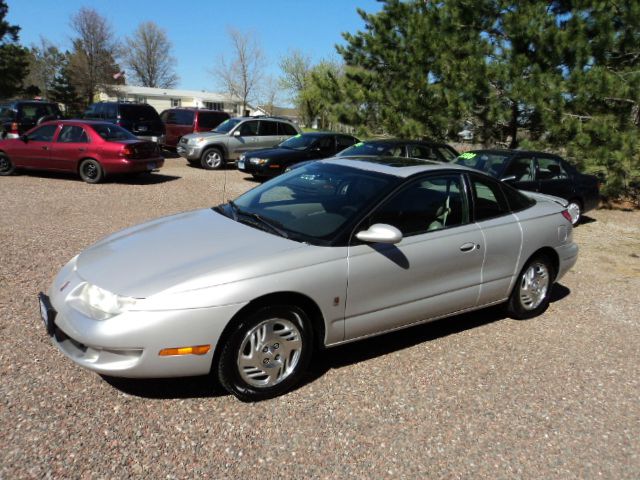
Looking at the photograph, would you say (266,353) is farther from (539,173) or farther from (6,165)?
(6,165)

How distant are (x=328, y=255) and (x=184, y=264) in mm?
930

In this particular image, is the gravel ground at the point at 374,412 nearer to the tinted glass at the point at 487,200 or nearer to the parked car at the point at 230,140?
the tinted glass at the point at 487,200

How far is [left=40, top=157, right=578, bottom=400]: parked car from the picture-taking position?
292 cm

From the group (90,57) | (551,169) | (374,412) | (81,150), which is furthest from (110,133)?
(90,57)

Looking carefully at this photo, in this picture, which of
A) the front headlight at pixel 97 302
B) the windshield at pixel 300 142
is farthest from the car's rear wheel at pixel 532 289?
the windshield at pixel 300 142

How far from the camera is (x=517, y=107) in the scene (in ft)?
42.4

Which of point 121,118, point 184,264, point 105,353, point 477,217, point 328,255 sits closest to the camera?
point 105,353

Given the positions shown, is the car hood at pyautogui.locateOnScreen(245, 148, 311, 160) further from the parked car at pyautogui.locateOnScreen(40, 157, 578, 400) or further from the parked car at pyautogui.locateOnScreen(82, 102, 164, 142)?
the parked car at pyautogui.locateOnScreen(40, 157, 578, 400)

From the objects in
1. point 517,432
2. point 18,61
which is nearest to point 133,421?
point 517,432

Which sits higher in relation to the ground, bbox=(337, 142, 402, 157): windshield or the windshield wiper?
bbox=(337, 142, 402, 157): windshield

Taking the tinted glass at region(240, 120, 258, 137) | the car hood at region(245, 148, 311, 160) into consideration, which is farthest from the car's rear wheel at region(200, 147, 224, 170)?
the car hood at region(245, 148, 311, 160)

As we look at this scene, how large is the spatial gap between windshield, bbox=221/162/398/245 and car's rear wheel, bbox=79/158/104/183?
8698 mm

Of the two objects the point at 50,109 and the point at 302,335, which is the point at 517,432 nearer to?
the point at 302,335

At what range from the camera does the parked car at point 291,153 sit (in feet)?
42.7
